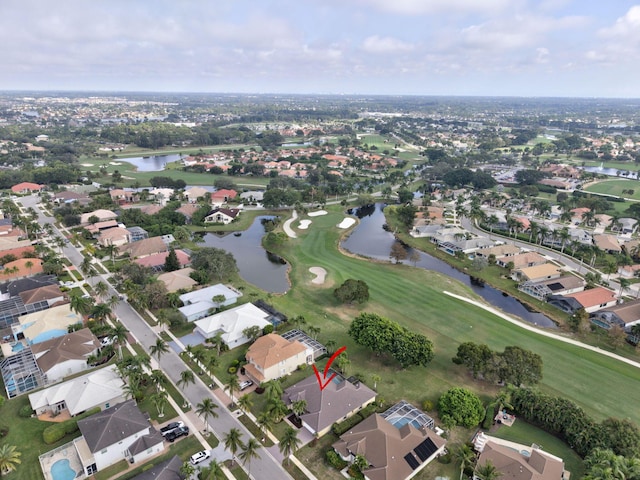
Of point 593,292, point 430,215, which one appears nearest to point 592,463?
point 593,292

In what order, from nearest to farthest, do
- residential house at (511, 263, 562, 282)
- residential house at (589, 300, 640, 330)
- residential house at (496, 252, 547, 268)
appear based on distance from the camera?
1. residential house at (589, 300, 640, 330)
2. residential house at (511, 263, 562, 282)
3. residential house at (496, 252, 547, 268)

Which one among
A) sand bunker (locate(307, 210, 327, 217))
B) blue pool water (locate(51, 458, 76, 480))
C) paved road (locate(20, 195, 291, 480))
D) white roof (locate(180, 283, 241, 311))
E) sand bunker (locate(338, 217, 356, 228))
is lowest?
sand bunker (locate(338, 217, 356, 228))

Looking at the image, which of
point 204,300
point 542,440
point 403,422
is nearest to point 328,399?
point 403,422

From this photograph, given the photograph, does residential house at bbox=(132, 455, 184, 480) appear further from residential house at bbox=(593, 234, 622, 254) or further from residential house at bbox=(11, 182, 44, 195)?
residential house at bbox=(11, 182, 44, 195)

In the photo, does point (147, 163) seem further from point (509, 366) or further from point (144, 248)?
point (509, 366)

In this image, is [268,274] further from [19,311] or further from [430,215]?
[430,215]

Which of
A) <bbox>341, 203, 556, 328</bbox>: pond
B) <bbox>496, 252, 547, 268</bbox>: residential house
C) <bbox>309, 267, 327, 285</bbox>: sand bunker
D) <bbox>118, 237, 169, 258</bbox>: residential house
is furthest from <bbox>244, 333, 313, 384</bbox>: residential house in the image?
<bbox>496, 252, 547, 268</bbox>: residential house
